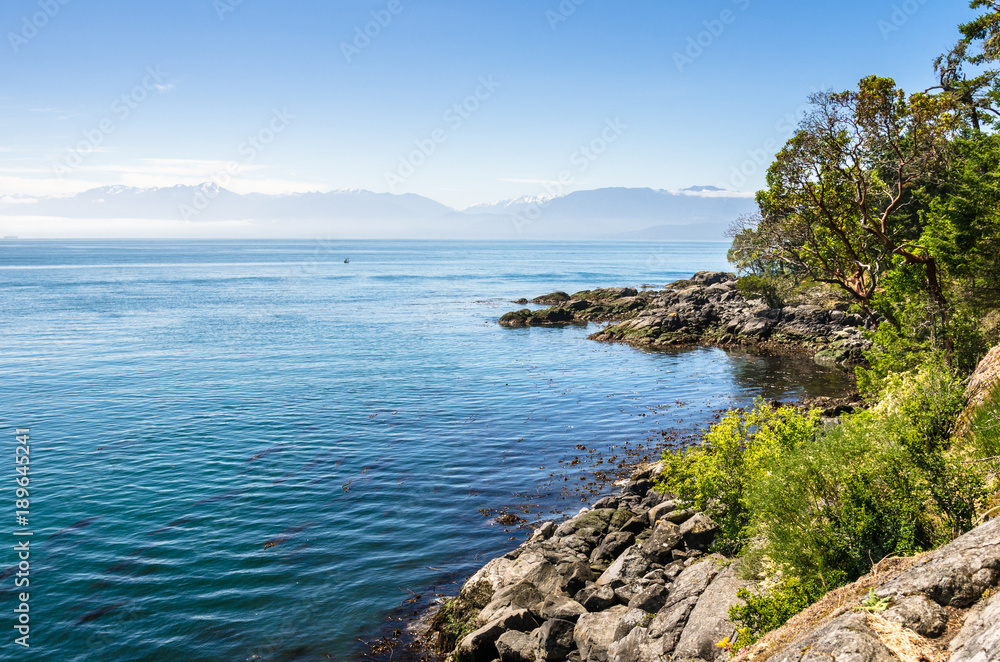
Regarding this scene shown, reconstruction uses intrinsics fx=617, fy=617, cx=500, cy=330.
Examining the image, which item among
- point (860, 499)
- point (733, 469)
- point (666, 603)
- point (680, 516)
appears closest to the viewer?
point (860, 499)

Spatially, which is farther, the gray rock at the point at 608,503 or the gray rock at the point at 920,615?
the gray rock at the point at 608,503

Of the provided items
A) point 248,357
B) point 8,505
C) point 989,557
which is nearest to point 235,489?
point 8,505

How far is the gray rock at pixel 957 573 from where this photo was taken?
7.41 meters

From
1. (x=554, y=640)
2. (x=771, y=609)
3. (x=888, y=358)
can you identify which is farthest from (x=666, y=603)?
(x=888, y=358)

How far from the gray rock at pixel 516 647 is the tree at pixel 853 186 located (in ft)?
58.1

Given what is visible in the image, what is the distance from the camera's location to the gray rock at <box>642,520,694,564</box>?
16.6 meters

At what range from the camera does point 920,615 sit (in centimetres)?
740

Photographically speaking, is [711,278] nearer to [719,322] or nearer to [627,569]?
[719,322]

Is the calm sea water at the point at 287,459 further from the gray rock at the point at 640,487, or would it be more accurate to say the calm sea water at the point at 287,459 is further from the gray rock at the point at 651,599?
the gray rock at the point at 651,599

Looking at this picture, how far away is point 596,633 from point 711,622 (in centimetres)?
316

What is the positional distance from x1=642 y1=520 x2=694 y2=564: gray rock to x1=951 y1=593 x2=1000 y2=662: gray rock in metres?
9.98

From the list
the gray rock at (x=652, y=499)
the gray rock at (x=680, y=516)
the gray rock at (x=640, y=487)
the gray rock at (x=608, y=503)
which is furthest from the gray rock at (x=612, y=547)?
the gray rock at (x=640, y=487)

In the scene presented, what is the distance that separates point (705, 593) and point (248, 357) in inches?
1930

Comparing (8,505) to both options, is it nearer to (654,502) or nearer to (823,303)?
(654,502)
